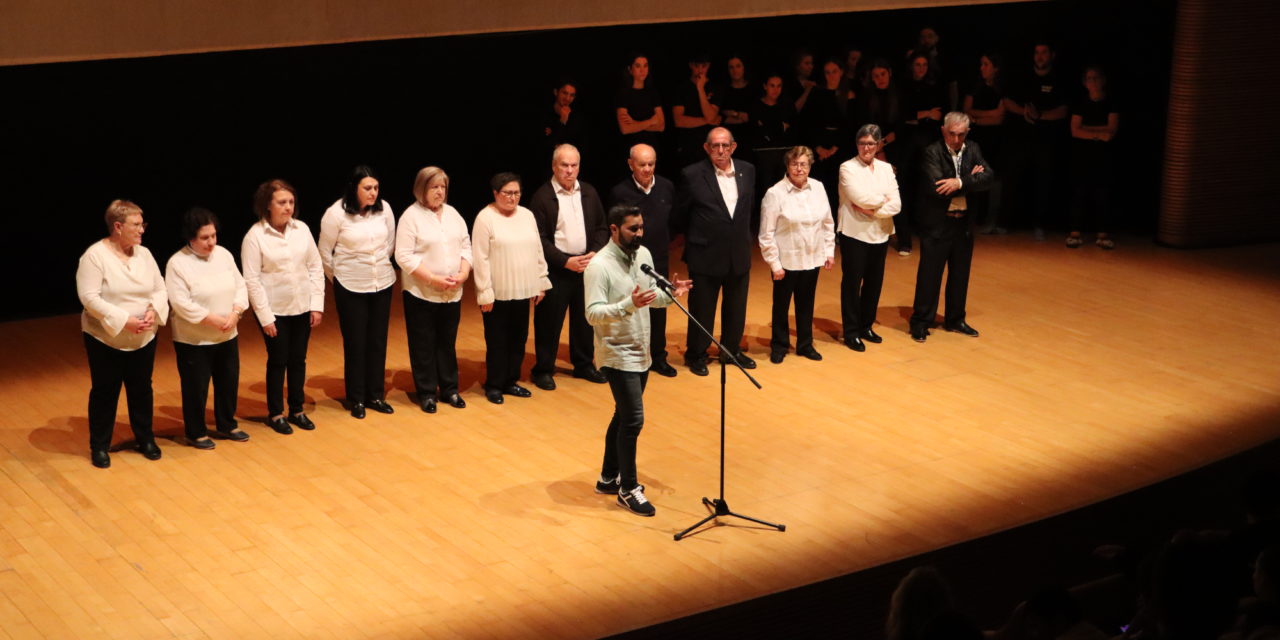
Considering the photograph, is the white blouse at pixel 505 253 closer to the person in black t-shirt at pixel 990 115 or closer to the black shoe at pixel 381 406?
the black shoe at pixel 381 406

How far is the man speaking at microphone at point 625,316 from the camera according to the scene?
6426 millimetres

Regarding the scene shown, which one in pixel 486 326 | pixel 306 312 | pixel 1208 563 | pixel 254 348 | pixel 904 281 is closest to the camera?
pixel 1208 563

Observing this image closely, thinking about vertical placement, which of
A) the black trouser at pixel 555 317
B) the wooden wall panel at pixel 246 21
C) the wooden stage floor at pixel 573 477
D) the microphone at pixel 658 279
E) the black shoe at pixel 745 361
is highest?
the wooden wall panel at pixel 246 21

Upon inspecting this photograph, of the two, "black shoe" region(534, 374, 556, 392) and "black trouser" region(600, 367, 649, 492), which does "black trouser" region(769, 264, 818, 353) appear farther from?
"black trouser" region(600, 367, 649, 492)

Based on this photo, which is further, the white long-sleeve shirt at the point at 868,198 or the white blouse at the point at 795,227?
the white long-sleeve shirt at the point at 868,198

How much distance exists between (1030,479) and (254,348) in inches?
188

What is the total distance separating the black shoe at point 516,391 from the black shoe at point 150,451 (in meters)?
1.91

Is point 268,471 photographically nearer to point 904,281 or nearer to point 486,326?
point 486,326

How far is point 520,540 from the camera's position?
21.0 ft

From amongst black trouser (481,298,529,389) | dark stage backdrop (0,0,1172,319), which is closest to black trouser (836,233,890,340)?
black trouser (481,298,529,389)

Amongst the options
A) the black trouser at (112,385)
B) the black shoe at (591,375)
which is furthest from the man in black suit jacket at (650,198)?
the black trouser at (112,385)

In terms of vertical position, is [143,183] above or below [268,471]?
above

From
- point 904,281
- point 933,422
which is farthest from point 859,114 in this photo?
point 933,422

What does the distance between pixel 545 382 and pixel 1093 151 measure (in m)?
5.37
